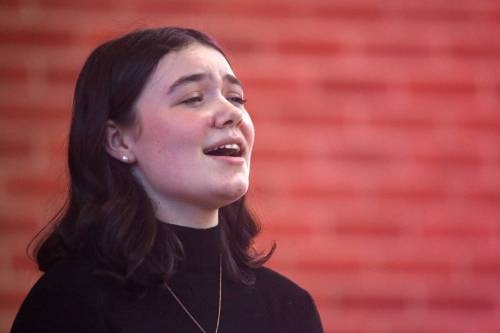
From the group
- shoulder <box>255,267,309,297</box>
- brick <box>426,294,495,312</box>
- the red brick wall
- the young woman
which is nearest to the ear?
the young woman

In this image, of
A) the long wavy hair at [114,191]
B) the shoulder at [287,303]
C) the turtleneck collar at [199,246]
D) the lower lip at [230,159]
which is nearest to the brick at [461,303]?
the shoulder at [287,303]

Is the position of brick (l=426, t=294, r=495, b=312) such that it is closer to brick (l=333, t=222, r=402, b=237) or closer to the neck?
brick (l=333, t=222, r=402, b=237)

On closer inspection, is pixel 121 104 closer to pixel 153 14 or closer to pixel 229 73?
pixel 229 73

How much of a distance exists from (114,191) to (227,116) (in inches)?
11.2

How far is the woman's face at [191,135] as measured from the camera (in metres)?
1.68

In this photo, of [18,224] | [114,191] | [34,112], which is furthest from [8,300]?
[114,191]

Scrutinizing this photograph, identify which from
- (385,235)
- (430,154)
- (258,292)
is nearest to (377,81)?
(430,154)

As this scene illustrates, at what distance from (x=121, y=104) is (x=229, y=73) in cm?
24

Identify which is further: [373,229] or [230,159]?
[373,229]

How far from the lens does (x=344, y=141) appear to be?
295cm

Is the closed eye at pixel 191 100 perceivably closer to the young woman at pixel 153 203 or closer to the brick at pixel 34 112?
the young woman at pixel 153 203

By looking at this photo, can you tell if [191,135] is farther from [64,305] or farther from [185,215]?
[64,305]

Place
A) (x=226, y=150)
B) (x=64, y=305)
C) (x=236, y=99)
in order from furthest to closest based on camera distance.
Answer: (x=236, y=99)
(x=226, y=150)
(x=64, y=305)

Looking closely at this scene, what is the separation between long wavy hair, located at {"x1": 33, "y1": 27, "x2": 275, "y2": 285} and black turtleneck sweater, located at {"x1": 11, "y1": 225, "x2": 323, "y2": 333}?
36 mm
